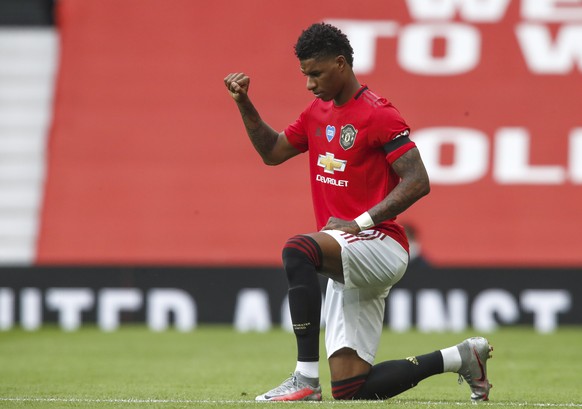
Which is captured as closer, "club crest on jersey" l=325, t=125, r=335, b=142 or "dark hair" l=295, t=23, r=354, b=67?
"dark hair" l=295, t=23, r=354, b=67

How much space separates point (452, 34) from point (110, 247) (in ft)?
19.8

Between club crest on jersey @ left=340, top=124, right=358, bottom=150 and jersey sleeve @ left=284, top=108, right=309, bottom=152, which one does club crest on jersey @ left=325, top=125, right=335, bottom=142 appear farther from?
jersey sleeve @ left=284, top=108, right=309, bottom=152

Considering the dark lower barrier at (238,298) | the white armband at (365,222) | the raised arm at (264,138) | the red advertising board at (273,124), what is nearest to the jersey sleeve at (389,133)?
the white armband at (365,222)

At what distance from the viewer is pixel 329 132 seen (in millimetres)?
6586

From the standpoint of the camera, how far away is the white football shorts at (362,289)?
6.31 metres

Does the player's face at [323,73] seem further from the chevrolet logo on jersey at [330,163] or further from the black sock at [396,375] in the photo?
the black sock at [396,375]


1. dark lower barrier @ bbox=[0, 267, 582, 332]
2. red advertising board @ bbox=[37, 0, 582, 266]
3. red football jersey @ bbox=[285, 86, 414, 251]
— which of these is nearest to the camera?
red football jersey @ bbox=[285, 86, 414, 251]

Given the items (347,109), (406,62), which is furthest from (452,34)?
(347,109)

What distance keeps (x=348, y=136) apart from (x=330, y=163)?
195 mm

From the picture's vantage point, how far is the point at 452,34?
1745cm

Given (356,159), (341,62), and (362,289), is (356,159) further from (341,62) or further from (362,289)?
(362,289)

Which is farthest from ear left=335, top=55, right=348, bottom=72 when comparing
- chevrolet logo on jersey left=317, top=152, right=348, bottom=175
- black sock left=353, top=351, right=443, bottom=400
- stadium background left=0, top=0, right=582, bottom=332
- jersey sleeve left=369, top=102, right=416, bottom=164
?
stadium background left=0, top=0, right=582, bottom=332

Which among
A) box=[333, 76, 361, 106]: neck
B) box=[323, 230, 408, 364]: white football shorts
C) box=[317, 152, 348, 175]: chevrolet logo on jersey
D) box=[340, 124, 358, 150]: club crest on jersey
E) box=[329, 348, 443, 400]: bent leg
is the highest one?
box=[333, 76, 361, 106]: neck

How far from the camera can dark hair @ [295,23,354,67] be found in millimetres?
6340
